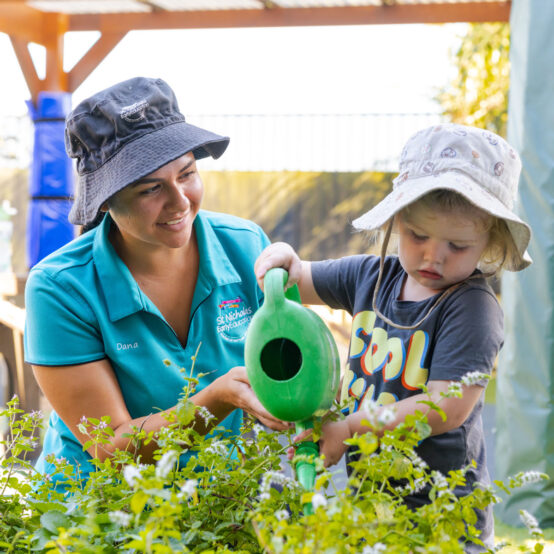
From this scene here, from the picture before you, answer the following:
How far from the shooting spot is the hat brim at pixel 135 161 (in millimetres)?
1434

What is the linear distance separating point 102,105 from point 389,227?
0.68m

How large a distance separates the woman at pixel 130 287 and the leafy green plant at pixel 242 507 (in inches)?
15.2

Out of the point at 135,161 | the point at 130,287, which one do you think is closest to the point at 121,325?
the point at 130,287

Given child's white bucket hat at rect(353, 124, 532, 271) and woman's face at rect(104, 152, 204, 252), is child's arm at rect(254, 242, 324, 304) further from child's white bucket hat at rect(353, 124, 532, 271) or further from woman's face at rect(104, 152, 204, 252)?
woman's face at rect(104, 152, 204, 252)

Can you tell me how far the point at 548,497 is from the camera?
10.3ft

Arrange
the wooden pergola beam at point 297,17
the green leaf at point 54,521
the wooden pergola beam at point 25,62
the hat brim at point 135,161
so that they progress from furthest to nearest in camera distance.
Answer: the wooden pergola beam at point 25,62 < the wooden pergola beam at point 297,17 < the hat brim at point 135,161 < the green leaf at point 54,521

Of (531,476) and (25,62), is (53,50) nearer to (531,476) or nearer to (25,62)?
(25,62)

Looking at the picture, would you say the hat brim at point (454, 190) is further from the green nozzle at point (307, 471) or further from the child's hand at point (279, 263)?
the green nozzle at point (307, 471)

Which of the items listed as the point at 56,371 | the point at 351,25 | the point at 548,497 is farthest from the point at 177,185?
the point at 351,25

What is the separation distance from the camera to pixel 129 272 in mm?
1673

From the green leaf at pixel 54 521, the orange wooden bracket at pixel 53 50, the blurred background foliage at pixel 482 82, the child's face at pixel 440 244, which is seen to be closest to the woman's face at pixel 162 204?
the child's face at pixel 440 244

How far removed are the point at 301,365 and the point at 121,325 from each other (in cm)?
80

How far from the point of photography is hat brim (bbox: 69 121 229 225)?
1434 millimetres

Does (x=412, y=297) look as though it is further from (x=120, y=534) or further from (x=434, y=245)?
(x=120, y=534)
